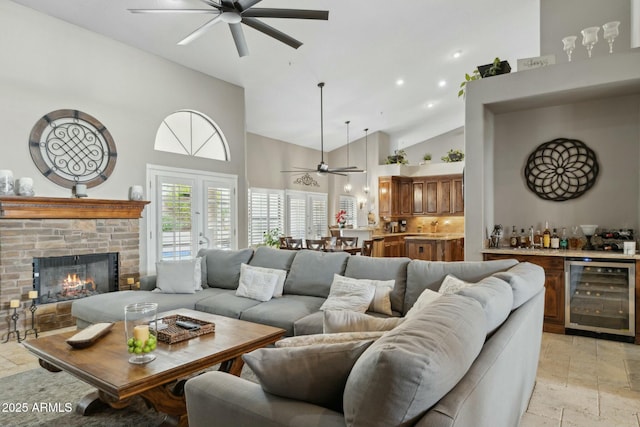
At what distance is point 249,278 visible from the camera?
12.8 feet

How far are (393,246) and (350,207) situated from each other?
1963mm

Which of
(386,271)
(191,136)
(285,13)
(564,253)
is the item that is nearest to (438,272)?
(386,271)

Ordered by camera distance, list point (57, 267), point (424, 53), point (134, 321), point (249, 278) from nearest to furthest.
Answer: point (134, 321)
point (249, 278)
point (57, 267)
point (424, 53)

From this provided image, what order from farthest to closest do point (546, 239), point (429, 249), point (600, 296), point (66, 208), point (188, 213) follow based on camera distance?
1. point (429, 249)
2. point (188, 213)
3. point (546, 239)
4. point (66, 208)
5. point (600, 296)

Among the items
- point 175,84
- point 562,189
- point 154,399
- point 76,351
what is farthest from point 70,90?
point 562,189

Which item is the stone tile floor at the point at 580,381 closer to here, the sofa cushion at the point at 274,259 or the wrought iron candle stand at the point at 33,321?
the wrought iron candle stand at the point at 33,321

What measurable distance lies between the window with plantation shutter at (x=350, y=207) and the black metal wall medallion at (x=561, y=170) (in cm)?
623

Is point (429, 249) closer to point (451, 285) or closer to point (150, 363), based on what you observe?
point (451, 285)

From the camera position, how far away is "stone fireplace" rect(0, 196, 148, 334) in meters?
3.99

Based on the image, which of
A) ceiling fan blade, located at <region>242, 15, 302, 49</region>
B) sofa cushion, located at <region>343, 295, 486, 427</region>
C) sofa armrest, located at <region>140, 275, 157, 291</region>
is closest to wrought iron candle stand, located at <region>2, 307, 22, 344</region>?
sofa armrest, located at <region>140, 275, 157, 291</region>

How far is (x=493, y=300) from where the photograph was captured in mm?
1663

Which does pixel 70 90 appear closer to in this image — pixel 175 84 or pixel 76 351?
pixel 175 84

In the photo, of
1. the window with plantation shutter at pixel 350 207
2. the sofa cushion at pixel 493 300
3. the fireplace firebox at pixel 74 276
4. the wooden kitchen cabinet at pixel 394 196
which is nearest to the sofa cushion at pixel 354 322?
the sofa cushion at pixel 493 300

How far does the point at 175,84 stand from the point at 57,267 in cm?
303
